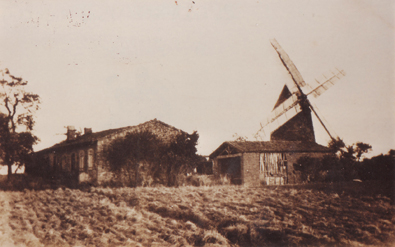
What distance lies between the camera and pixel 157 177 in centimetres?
2264

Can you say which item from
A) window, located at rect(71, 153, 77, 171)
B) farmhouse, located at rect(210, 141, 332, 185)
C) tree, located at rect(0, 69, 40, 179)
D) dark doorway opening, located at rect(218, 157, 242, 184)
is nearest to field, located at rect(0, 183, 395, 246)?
A: tree, located at rect(0, 69, 40, 179)

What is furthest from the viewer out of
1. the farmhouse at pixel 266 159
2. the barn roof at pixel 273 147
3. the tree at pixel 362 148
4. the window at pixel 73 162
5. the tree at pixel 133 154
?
the barn roof at pixel 273 147

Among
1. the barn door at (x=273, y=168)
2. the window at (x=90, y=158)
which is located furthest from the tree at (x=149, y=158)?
the barn door at (x=273, y=168)

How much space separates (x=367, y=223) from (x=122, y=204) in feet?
29.4

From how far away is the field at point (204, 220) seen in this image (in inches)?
333

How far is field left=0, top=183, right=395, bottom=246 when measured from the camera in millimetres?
8469

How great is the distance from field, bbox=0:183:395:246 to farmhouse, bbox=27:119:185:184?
7463 millimetres

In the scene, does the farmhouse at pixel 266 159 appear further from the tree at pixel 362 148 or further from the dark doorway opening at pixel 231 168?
the tree at pixel 362 148

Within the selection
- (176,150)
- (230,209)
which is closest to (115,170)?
(176,150)

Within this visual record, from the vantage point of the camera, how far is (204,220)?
10320 millimetres

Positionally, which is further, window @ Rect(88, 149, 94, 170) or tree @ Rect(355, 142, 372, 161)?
window @ Rect(88, 149, 94, 170)

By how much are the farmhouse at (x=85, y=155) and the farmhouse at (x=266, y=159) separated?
226 inches

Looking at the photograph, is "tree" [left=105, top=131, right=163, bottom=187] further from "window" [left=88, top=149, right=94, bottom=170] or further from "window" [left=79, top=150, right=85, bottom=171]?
"window" [left=79, top=150, right=85, bottom=171]

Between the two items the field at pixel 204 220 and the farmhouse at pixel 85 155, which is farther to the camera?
the farmhouse at pixel 85 155
